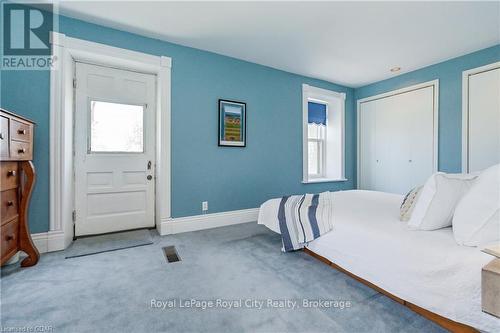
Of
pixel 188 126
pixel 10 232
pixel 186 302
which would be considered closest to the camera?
pixel 186 302

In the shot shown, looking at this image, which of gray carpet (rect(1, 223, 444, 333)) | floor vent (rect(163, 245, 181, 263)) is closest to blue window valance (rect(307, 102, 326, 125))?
gray carpet (rect(1, 223, 444, 333))

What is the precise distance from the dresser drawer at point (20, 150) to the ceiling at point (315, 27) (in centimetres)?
149

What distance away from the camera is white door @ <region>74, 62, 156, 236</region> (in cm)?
297

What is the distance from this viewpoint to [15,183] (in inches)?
80.5

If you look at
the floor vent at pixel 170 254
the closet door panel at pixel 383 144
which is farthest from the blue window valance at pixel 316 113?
the floor vent at pixel 170 254

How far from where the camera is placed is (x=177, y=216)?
319cm

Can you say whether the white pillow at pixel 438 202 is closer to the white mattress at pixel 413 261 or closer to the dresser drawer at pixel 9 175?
the white mattress at pixel 413 261

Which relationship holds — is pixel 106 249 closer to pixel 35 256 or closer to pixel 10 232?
pixel 35 256

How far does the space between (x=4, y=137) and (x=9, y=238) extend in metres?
0.83

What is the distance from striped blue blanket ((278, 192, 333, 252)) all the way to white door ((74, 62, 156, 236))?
202 cm

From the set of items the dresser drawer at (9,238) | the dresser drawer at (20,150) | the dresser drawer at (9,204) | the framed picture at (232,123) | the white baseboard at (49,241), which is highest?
the framed picture at (232,123)

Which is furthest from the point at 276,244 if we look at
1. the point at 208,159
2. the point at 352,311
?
the point at 208,159

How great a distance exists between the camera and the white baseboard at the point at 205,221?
3.10 meters

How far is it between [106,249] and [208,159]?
163 cm
